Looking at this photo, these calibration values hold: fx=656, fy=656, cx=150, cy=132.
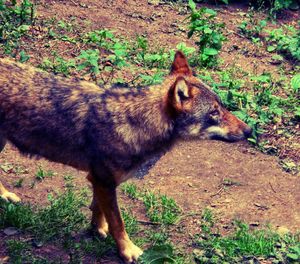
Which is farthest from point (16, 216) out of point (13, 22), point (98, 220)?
point (13, 22)

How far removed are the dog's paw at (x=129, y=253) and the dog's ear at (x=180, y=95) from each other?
1.33 metres

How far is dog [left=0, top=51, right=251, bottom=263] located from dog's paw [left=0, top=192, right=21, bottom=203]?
75 centimetres

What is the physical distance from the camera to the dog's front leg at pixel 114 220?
5.83 metres

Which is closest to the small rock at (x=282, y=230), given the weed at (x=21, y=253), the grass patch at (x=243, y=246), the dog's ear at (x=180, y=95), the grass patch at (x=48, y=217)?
the grass patch at (x=243, y=246)

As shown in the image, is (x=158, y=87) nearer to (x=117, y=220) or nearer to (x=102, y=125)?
(x=102, y=125)

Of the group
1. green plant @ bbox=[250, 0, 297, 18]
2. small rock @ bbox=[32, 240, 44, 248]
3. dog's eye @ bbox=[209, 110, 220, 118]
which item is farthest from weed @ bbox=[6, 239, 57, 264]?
green plant @ bbox=[250, 0, 297, 18]

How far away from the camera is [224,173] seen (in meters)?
7.49

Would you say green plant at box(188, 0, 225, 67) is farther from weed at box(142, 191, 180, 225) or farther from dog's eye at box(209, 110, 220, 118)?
dog's eye at box(209, 110, 220, 118)

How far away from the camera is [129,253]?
19.7ft

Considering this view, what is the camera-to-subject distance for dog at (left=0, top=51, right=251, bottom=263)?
19.1ft

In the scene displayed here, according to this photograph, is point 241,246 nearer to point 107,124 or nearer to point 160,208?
point 160,208

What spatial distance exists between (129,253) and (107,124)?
3.94 feet

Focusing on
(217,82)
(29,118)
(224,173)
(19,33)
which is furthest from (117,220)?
(19,33)

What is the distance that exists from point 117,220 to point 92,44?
427cm
